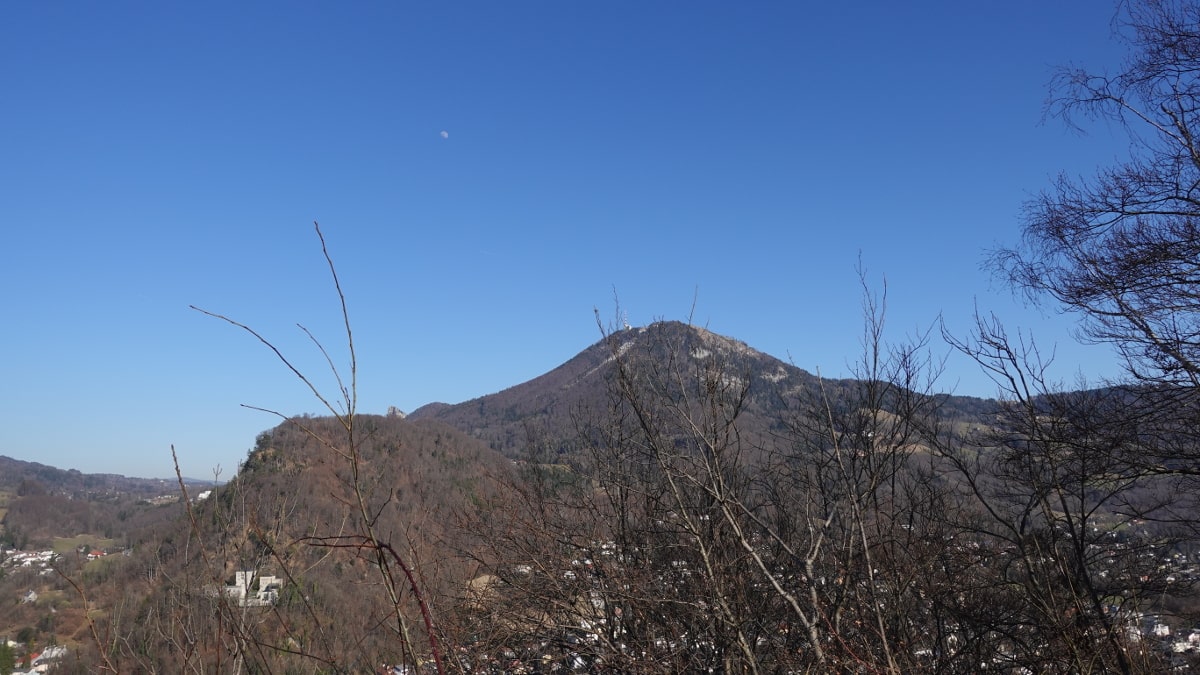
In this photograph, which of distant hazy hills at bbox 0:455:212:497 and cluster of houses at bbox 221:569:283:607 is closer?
cluster of houses at bbox 221:569:283:607

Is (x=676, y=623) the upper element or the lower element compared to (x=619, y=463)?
lower

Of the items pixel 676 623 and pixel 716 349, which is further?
pixel 676 623

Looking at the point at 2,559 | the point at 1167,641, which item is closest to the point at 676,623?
the point at 1167,641

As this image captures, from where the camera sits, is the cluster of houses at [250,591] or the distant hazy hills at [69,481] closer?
the cluster of houses at [250,591]

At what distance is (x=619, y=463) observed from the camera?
10.3 m

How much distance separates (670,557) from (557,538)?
1.56 metres

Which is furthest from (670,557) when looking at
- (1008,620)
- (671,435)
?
(1008,620)

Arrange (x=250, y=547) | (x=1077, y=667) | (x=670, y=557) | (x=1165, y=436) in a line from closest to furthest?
(x=250, y=547)
(x=1077, y=667)
(x=1165, y=436)
(x=670, y=557)

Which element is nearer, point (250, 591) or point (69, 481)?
point (250, 591)

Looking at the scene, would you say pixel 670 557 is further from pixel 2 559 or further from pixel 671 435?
pixel 2 559

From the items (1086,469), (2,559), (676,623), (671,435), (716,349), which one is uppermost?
(716,349)

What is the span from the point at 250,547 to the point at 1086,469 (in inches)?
257

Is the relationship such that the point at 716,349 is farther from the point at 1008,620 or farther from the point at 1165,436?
the point at 1008,620

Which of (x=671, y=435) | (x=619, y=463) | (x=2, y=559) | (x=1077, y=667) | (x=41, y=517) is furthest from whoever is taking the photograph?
(x=41, y=517)
